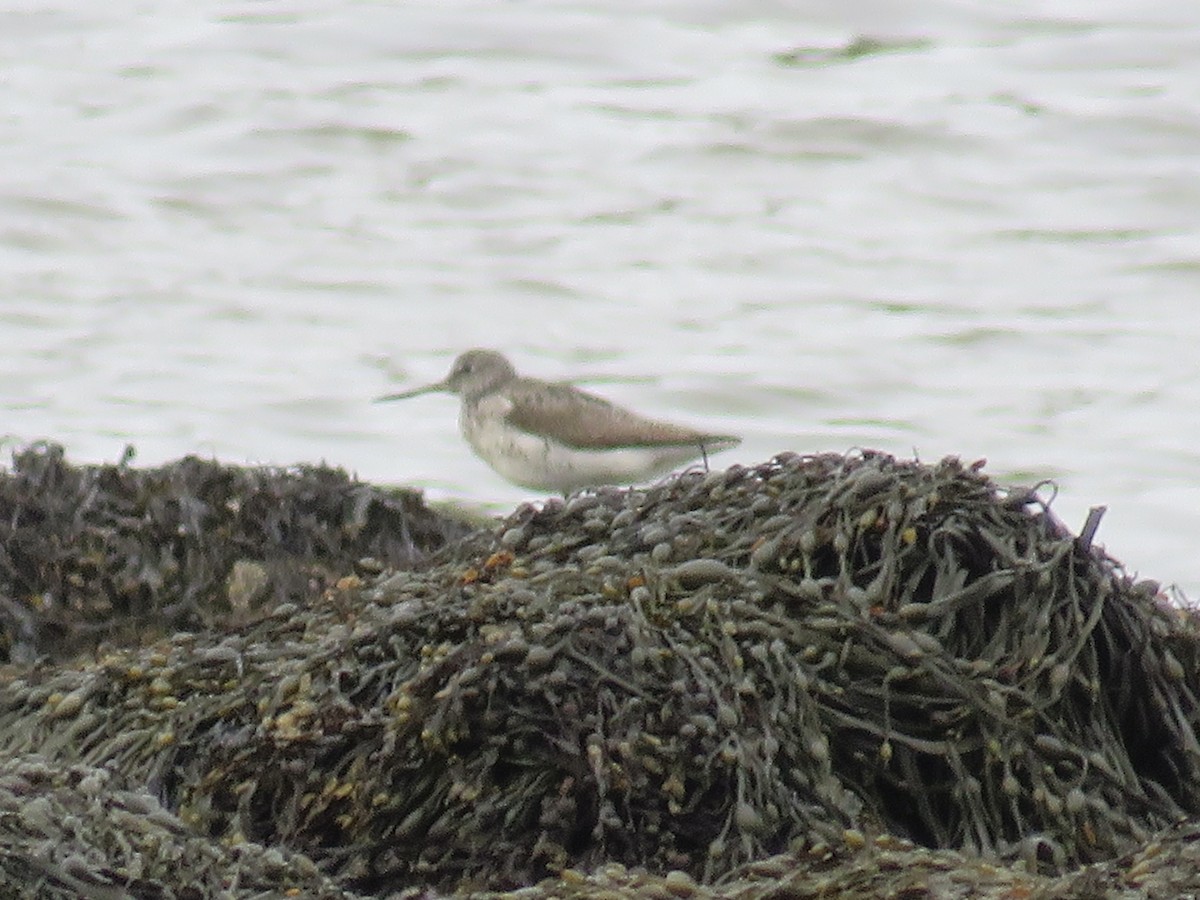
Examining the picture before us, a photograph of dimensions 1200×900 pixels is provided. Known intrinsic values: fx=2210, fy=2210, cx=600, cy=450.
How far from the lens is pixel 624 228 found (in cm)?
1045

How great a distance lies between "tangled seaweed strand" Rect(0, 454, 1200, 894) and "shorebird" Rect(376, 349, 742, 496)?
2.81 metres

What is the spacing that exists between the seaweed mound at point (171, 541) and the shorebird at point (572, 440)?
1202 millimetres

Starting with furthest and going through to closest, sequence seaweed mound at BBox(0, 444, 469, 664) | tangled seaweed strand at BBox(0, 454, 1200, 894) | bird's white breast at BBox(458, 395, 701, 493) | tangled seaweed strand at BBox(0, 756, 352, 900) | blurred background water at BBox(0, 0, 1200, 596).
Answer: blurred background water at BBox(0, 0, 1200, 596), bird's white breast at BBox(458, 395, 701, 493), seaweed mound at BBox(0, 444, 469, 664), tangled seaweed strand at BBox(0, 454, 1200, 894), tangled seaweed strand at BBox(0, 756, 352, 900)

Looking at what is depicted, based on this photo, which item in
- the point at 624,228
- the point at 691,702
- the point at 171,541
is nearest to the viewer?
the point at 691,702

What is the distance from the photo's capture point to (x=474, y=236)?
34.3 ft

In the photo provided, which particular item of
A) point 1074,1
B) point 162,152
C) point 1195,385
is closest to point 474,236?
point 162,152

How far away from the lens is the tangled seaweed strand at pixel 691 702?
295cm

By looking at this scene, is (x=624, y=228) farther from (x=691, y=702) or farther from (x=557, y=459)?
(x=691, y=702)

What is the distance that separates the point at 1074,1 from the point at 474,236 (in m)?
4.33

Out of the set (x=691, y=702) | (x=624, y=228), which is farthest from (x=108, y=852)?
(x=624, y=228)

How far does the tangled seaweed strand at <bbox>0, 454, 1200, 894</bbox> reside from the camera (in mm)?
2951

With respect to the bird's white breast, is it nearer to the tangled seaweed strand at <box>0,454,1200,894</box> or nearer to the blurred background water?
the blurred background water

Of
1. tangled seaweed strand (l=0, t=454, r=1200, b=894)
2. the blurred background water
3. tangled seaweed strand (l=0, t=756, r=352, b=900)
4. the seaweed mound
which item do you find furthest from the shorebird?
tangled seaweed strand (l=0, t=756, r=352, b=900)

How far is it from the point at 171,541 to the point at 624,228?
607 cm
